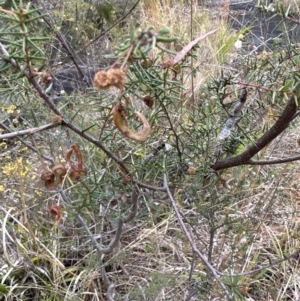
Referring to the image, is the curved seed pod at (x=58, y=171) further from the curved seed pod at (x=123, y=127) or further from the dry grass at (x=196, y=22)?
the dry grass at (x=196, y=22)

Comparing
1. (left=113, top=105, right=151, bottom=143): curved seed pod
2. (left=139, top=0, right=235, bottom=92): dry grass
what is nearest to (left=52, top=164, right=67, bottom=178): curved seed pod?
(left=113, top=105, right=151, bottom=143): curved seed pod

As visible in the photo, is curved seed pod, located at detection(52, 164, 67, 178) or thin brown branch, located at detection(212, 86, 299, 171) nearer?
curved seed pod, located at detection(52, 164, 67, 178)

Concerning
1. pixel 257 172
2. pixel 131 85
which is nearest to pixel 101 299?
pixel 257 172

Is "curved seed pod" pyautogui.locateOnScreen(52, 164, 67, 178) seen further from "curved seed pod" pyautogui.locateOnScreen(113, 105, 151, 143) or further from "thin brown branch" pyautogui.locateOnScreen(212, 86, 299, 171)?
"thin brown branch" pyautogui.locateOnScreen(212, 86, 299, 171)

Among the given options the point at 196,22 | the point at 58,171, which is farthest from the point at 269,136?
the point at 196,22

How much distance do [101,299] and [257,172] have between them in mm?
681

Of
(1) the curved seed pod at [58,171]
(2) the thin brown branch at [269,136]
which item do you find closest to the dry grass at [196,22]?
(2) the thin brown branch at [269,136]

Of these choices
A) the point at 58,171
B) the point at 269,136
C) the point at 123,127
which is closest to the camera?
the point at 123,127

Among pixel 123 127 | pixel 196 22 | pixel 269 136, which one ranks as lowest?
pixel 196 22

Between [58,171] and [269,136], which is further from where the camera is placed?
[269,136]

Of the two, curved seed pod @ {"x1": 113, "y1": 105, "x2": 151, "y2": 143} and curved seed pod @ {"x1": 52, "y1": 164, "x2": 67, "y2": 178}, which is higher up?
curved seed pod @ {"x1": 113, "y1": 105, "x2": 151, "y2": 143}

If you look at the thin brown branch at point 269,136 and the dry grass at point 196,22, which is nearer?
the thin brown branch at point 269,136

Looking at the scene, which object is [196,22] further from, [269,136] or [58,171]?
[58,171]

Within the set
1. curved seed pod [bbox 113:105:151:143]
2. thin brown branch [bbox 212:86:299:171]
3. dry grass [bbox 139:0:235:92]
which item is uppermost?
curved seed pod [bbox 113:105:151:143]
